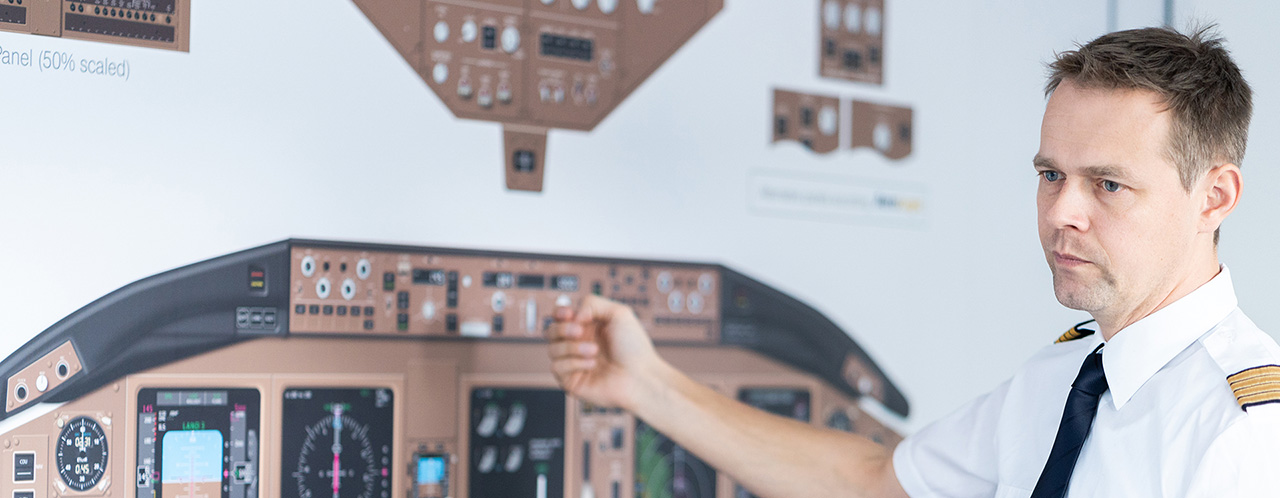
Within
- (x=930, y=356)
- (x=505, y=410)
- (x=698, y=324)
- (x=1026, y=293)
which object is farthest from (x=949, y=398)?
(x=505, y=410)

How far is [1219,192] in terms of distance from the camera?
1.57 meters

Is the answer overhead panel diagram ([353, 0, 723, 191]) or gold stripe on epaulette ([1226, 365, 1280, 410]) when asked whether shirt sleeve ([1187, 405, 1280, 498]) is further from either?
overhead panel diagram ([353, 0, 723, 191])

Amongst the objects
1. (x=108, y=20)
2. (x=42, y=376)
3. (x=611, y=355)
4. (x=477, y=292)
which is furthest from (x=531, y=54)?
(x=42, y=376)

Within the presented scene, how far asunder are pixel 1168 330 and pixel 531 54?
1.13 meters

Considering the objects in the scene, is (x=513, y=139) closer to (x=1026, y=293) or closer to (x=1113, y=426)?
(x=1113, y=426)

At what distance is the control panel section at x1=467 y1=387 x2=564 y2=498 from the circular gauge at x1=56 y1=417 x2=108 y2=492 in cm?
59

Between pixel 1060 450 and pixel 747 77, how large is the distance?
961 millimetres

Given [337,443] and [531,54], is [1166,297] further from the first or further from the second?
[337,443]

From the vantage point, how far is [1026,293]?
2523 millimetres

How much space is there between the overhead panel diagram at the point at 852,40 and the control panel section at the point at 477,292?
20.3 inches

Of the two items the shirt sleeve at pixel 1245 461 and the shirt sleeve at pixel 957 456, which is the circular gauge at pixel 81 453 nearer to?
the shirt sleeve at pixel 957 456

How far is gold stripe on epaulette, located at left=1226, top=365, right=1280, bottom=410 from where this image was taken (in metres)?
1.41

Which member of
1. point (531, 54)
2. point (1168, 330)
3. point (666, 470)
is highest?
point (531, 54)

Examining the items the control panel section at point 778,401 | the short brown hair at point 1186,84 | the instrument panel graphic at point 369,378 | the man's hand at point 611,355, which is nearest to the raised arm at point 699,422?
the man's hand at point 611,355
